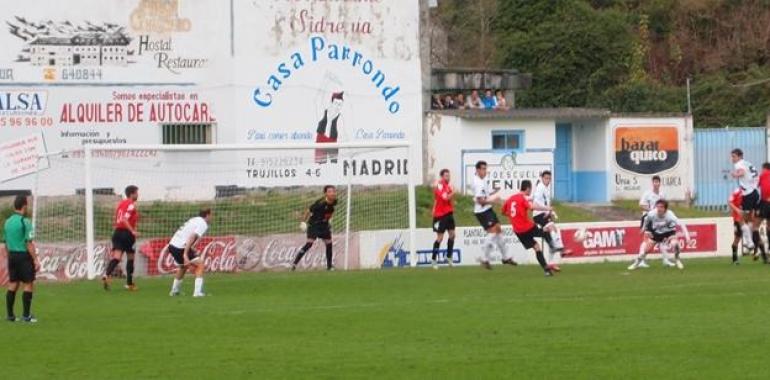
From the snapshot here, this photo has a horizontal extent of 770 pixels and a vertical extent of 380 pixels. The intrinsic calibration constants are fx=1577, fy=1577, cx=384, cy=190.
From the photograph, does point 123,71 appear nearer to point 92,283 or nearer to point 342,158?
point 342,158

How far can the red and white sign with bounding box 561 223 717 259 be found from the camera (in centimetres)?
3997

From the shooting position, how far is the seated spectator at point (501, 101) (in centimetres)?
5272

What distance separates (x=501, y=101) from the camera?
175ft

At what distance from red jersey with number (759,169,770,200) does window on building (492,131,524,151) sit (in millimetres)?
19543

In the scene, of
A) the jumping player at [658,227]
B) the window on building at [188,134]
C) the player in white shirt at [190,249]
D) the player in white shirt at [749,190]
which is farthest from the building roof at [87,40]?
the player in white shirt at [749,190]

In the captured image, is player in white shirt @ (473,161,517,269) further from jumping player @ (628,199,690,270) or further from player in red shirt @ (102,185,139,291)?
player in red shirt @ (102,185,139,291)

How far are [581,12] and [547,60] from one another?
249 cm

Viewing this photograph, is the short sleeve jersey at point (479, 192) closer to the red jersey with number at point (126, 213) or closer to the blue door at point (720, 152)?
the red jersey with number at point (126, 213)

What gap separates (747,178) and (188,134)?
66.6 feet

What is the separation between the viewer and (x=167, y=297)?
87.0ft

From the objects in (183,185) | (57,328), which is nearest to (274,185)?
(183,185)

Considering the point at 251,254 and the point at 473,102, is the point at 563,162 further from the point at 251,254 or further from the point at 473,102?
the point at 251,254

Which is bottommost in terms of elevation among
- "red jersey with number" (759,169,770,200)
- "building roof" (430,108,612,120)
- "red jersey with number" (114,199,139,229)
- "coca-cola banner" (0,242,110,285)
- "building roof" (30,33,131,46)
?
"coca-cola banner" (0,242,110,285)

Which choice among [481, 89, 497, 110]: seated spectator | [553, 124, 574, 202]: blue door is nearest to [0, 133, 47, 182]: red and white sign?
[481, 89, 497, 110]: seated spectator
